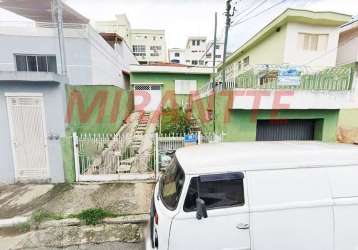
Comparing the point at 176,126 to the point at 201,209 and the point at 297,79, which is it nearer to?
the point at 297,79

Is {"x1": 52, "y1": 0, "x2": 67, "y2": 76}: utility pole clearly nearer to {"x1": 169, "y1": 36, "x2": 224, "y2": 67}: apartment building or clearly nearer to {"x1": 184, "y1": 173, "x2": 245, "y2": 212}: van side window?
{"x1": 184, "y1": 173, "x2": 245, "y2": 212}: van side window

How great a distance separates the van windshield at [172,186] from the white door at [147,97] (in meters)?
12.7

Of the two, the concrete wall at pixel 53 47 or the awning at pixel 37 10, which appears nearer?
the concrete wall at pixel 53 47

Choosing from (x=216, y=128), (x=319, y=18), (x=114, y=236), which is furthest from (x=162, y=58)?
(x=114, y=236)

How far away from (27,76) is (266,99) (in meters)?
6.62

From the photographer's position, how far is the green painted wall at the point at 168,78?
14.8 m

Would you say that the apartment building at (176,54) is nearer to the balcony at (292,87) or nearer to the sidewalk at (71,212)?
the balcony at (292,87)

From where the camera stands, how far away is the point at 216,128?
24.2 feet

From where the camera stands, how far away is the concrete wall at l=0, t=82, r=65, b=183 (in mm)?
4680

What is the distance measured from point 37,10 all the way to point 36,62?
10.8 feet

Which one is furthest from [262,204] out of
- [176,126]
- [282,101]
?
[176,126]

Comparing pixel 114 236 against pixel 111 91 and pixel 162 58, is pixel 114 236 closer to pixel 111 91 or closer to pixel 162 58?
pixel 111 91

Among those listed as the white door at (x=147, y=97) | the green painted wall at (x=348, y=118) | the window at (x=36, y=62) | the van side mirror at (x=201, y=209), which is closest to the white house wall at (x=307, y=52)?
the green painted wall at (x=348, y=118)

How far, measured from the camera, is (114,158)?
221 inches
